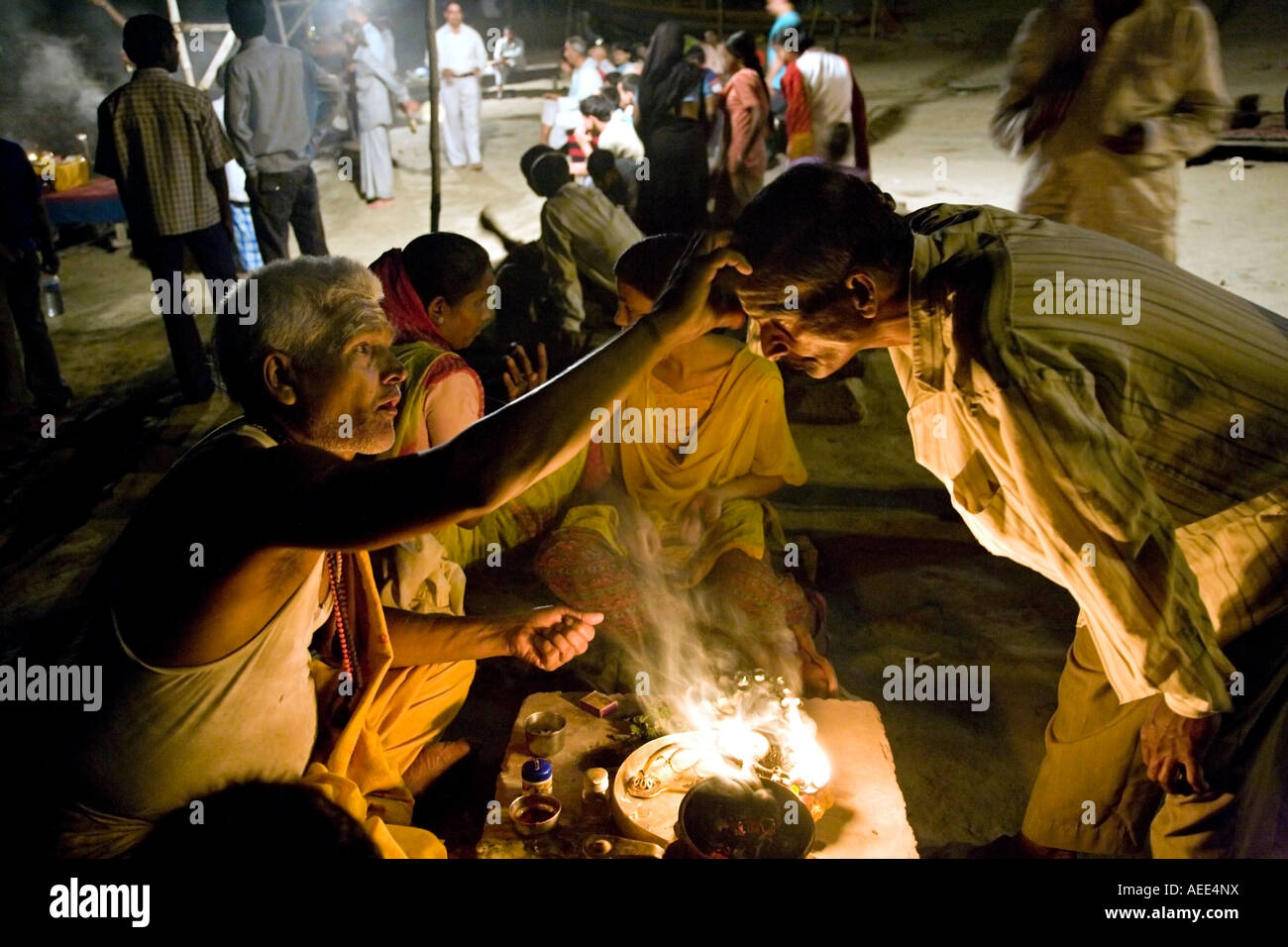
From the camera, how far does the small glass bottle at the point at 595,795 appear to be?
2895mm

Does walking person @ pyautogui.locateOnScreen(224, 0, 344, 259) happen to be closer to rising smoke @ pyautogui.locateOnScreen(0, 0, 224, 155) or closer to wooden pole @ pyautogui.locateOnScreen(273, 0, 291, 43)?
wooden pole @ pyautogui.locateOnScreen(273, 0, 291, 43)

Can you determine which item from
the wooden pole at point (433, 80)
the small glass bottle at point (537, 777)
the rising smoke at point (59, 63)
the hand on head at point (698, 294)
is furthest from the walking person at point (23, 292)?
the rising smoke at point (59, 63)

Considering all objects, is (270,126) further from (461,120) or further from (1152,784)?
(1152,784)

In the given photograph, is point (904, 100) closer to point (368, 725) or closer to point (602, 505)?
point (602, 505)

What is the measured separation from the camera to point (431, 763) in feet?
12.2

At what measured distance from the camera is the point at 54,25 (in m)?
21.2

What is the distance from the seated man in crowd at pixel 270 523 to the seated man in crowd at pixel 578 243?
564 cm

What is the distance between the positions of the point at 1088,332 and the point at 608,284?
6.38m

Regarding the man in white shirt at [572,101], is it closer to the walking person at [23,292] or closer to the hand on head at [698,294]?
the walking person at [23,292]

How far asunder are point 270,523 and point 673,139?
8.49 meters

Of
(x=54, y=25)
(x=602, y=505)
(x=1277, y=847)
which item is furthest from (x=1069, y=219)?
(x=54, y=25)

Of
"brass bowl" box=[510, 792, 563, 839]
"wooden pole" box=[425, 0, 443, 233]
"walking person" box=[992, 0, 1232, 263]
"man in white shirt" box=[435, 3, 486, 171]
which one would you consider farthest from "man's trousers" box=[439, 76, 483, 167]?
"brass bowl" box=[510, 792, 563, 839]

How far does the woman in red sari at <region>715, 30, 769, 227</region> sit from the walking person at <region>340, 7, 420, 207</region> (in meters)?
6.28

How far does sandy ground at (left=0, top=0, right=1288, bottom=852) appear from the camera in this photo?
4.28 metres
